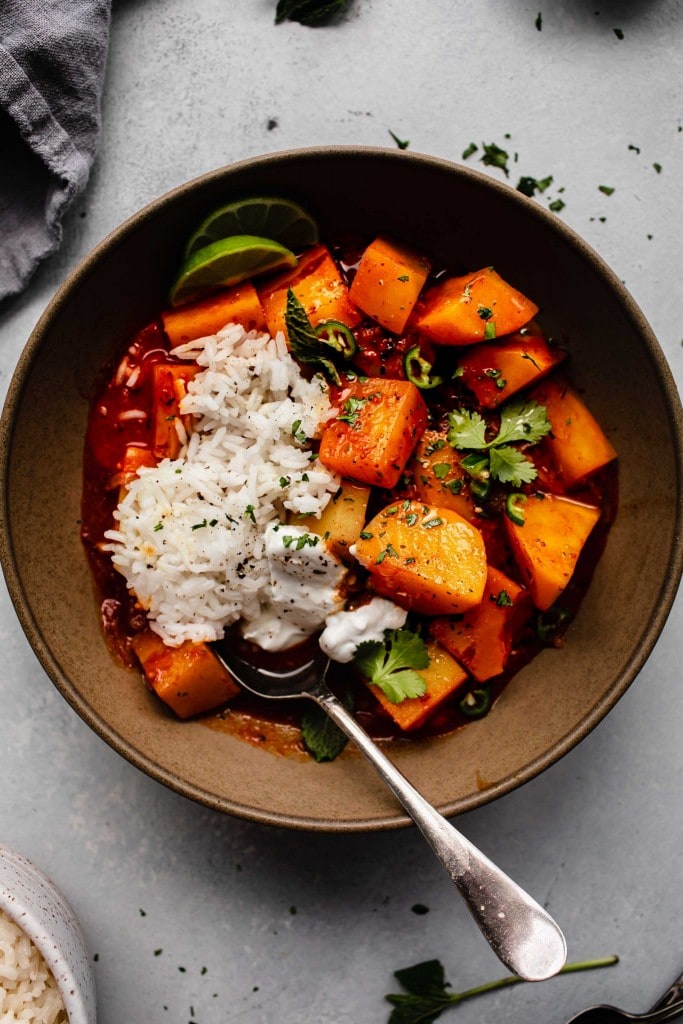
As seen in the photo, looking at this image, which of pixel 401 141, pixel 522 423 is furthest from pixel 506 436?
pixel 401 141

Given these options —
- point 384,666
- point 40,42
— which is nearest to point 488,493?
point 384,666

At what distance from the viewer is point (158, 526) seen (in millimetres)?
2391

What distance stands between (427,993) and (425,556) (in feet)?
4.74

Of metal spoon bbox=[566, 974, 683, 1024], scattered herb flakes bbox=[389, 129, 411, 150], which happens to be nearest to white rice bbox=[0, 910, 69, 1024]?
metal spoon bbox=[566, 974, 683, 1024]

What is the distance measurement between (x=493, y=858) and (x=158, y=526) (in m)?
1.50

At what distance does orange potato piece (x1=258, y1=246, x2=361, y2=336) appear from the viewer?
8.09 feet

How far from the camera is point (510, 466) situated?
2375 millimetres

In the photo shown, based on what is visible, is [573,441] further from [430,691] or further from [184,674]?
[184,674]

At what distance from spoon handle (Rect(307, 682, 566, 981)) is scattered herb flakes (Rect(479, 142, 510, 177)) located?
1.91m

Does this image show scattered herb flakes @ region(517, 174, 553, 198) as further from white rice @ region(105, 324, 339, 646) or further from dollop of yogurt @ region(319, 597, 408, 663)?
dollop of yogurt @ region(319, 597, 408, 663)

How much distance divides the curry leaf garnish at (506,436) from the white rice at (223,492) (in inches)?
15.1

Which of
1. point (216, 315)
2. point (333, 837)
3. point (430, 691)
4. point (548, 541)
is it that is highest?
point (216, 315)

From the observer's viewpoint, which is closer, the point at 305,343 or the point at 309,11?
the point at 305,343

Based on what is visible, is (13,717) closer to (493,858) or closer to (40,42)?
(493,858)
